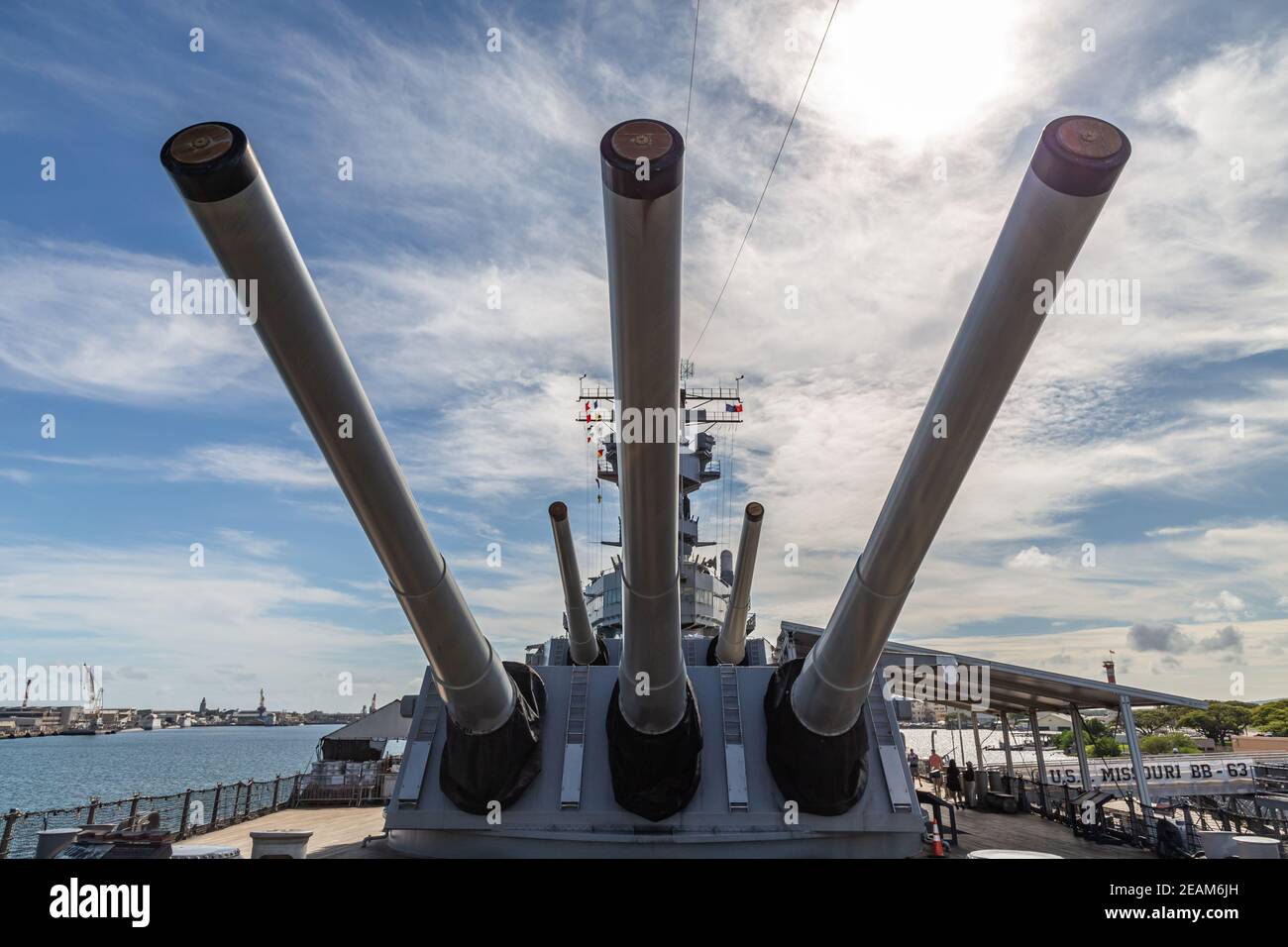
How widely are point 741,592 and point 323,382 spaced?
23.3ft

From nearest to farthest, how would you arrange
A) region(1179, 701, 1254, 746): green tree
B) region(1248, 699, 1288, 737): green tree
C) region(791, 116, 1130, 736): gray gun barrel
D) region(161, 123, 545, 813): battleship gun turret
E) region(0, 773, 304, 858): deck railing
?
region(161, 123, 545, 813): battleship gun turret → region(791, 116, 1130, 736): gray gun barrel → region(0, 773, 304, 858): deck railing → region(1248, 699, 1288, 737): green tree → region(1179, 701, 1254, 746): green tree

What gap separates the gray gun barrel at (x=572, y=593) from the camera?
30.3 ft

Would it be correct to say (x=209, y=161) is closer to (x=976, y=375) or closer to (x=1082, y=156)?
(x=1082, y=156)

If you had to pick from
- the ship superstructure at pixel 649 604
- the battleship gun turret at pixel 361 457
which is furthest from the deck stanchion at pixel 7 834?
the battleship gun turret at pixel 361 457

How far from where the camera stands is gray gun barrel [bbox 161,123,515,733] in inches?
123

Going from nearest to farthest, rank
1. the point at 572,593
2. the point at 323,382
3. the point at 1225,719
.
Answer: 1. the point at 323,382
2. the point at 572,593
3. the point at 1225,719

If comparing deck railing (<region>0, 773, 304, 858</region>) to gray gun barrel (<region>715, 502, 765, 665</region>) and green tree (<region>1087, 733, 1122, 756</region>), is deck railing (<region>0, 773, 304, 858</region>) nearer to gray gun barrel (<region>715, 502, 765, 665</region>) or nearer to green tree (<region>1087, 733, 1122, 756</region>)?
gray gun barrel (<region>715, 502, 765, 665</region>)

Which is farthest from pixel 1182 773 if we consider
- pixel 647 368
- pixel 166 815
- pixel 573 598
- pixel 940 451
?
pixel 647 368

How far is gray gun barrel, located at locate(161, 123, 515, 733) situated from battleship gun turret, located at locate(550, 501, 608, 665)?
10.0 ft

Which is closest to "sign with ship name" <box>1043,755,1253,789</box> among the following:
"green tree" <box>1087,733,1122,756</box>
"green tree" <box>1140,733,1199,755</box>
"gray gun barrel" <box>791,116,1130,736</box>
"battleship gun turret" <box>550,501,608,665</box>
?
"green tree" <box>1140,733,1199,755</box>

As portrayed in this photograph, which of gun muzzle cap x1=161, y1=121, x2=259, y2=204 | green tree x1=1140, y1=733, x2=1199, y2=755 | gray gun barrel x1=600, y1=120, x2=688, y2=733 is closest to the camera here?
gray gun barrel x1=600, y1=120, x2=688, y2=733

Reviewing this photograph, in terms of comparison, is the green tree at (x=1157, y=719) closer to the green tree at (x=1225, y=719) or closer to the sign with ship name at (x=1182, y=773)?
the green tree at (x=1225, y=719)

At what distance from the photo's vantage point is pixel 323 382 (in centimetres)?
Answer: 393
